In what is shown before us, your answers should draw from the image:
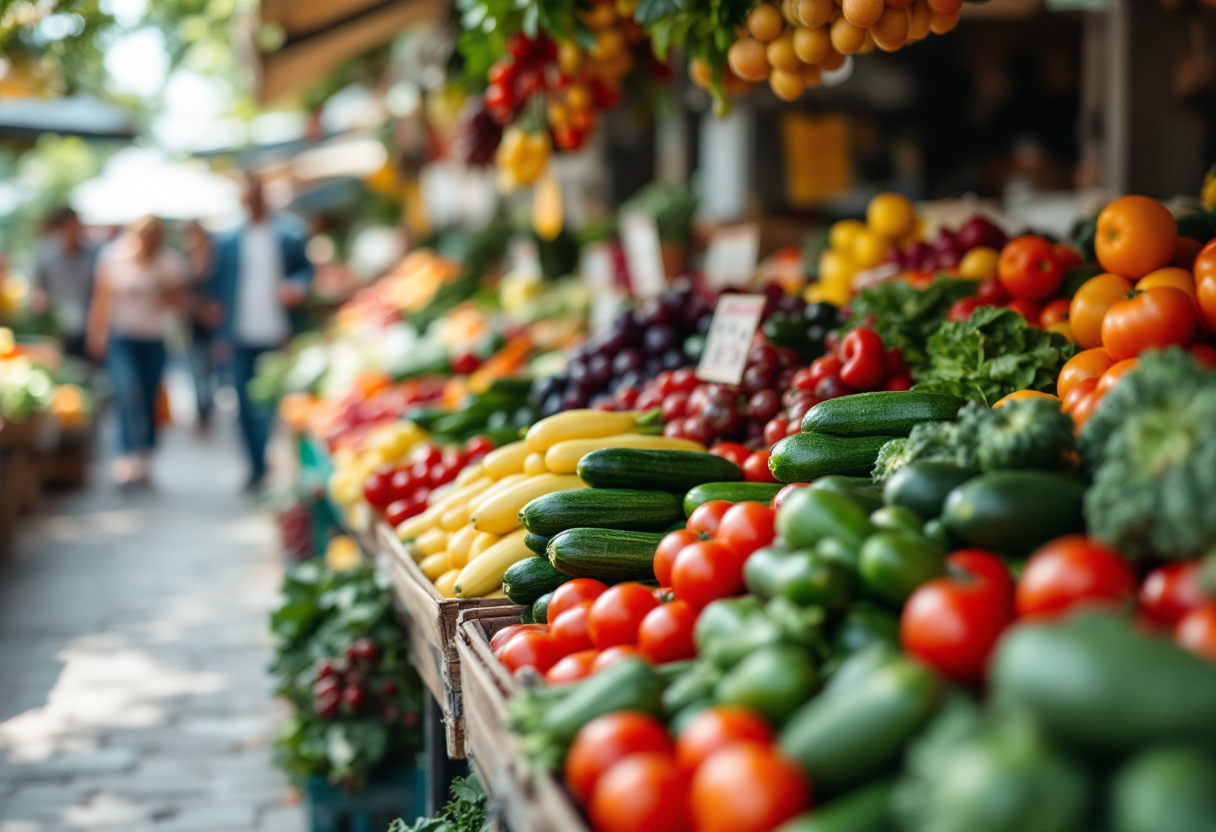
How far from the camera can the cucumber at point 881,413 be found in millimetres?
2344

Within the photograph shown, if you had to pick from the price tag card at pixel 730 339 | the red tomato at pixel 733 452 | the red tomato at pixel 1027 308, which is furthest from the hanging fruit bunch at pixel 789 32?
the red tomato at pixel 733 452

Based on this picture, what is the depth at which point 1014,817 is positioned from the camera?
0.98m

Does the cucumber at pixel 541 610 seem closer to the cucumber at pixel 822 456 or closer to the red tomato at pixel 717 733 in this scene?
the cucumber at pixel 822 456

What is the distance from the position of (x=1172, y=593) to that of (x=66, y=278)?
1159 centimetres

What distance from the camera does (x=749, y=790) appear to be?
1171mm

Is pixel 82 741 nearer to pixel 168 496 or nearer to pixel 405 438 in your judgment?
pixel 405 438

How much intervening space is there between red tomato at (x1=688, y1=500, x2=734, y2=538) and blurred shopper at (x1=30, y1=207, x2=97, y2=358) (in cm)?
1035

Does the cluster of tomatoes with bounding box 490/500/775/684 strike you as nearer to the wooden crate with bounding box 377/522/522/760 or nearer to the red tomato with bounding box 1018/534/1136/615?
the wooden crate with bounding box 377/522/522/760

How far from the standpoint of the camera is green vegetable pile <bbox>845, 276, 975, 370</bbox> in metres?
2.99

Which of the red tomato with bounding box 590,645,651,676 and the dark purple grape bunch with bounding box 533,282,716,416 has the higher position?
the dark purple grape bunch with bounding box 533,282,716,416

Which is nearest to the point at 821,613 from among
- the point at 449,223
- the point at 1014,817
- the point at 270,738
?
the point at 1014,817

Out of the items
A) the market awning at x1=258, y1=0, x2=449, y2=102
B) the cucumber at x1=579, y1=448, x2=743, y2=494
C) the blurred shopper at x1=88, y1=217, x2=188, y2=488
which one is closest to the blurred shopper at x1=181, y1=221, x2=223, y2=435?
the blurred shopper at x1=88, y1=217, x2=188, y2=488

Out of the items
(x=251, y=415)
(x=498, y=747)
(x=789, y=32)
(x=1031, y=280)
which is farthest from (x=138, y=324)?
(x=498, y=747)

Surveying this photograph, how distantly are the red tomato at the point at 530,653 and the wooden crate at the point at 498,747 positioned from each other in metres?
0.05
